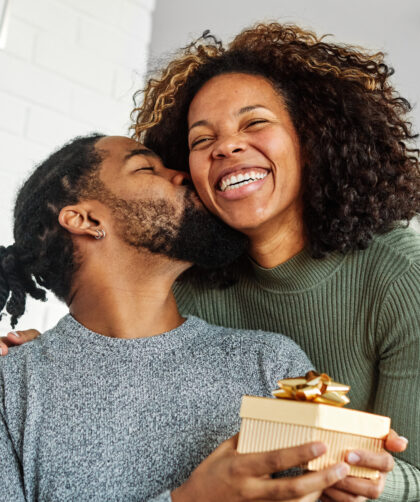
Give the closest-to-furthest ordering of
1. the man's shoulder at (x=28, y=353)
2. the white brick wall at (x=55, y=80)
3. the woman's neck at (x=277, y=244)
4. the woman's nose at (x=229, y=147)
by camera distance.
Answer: the man's shoulder at (x=28, y=353) < the woman's nose at (x=229, y=147) < the woman's neck at (x=277, y=244) < the white brick wall at (x=55, y=80)

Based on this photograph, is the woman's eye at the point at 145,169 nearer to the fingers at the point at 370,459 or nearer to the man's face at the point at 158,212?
the man's face at the point at 158,212

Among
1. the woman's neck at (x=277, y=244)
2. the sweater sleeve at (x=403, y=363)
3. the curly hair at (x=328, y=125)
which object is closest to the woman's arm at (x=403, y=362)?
the sweater sleeve at (x=403, y=363)

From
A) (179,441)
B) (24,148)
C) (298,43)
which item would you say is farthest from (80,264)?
(24,148)

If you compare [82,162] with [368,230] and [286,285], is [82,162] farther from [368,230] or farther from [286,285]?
[368,230]

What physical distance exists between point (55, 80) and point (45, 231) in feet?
4.15

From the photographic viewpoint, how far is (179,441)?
1210 millimetres

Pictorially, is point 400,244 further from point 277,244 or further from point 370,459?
point 370,459

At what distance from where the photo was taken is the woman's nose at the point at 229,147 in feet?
4.62

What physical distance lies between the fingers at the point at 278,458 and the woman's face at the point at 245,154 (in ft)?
1.93

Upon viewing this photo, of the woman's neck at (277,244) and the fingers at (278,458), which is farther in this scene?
the woman's neck at (277,244)

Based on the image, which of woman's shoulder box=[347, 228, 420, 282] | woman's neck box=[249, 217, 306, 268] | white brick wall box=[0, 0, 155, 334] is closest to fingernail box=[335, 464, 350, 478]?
woman's shoulder box=[347, 228, 420, 282]

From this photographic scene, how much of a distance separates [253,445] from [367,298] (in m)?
0.58

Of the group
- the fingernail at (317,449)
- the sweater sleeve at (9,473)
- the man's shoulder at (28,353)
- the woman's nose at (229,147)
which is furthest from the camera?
the woman's nose at (229,147)

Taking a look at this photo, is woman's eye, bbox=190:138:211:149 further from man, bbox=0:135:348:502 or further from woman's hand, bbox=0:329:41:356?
woman's hand, bbox=0:329:41:356
